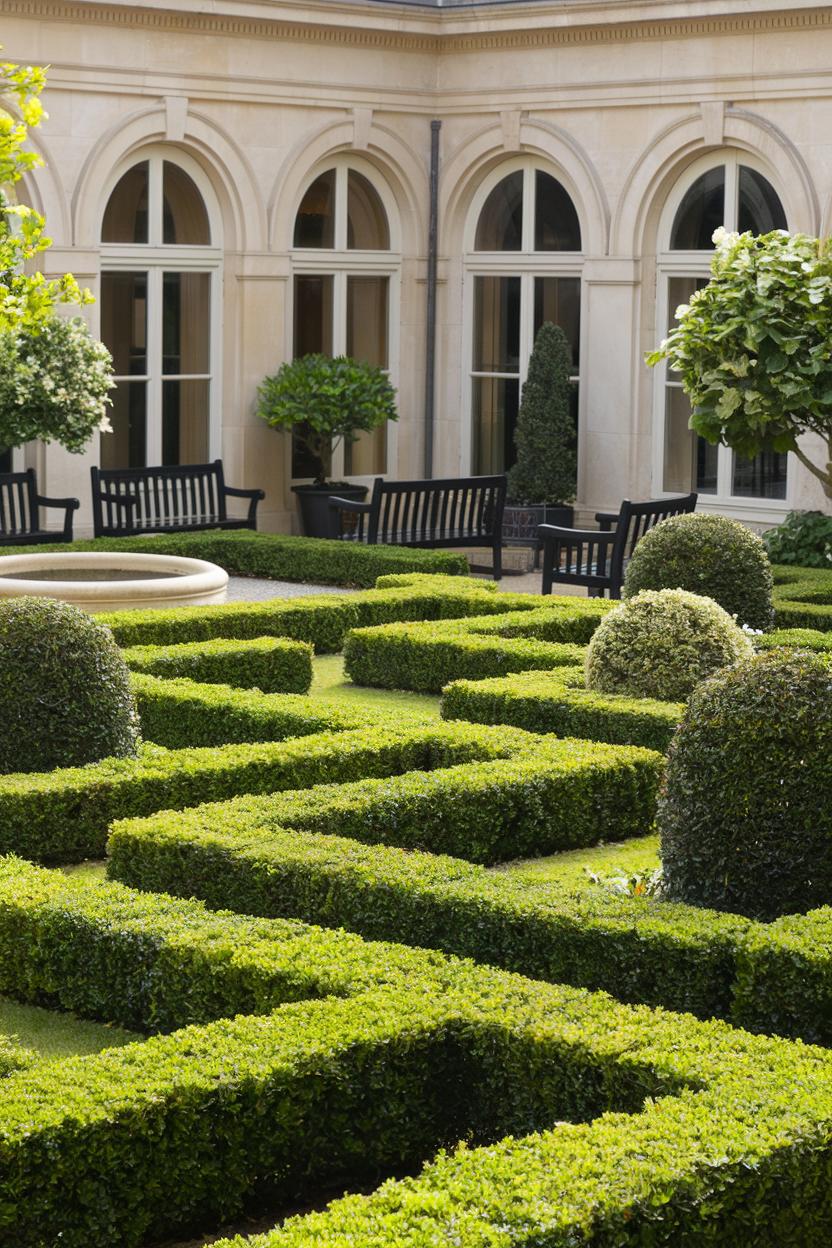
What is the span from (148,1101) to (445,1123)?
109 cm

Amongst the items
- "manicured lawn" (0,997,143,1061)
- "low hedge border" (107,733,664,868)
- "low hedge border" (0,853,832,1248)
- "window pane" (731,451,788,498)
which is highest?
"window pane" (731,451,788,498)

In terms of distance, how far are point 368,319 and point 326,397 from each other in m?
2.57

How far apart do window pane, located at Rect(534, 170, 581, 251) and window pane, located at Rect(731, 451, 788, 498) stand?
3171mm

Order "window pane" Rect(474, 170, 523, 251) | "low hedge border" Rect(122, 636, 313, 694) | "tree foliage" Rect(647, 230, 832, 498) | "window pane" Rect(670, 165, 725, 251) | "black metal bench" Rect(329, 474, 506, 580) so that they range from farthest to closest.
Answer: "window pane" Rect(474, 170, 523, 251) < "window pane" Rect(670, 165, 725, 251) < "black metal bench" Rect(329, 474, 506, 580) < "tree foliage" Rect(647, 230, 832, 498) < "low hedge border" Rect(122, 636, 313, 694)

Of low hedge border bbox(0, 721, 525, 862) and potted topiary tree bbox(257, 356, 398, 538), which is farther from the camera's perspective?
potted topiary tree bbox(257, 356, 398, 538)

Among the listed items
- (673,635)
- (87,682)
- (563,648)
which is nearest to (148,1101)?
(87,682)

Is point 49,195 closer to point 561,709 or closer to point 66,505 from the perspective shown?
point 66,505

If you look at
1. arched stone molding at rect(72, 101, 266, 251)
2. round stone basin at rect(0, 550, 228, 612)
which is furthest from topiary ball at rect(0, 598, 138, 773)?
arched stone molding at rect(72, 101, 266, 251)

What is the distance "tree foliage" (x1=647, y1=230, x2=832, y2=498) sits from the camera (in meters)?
13.5

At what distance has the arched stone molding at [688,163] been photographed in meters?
18.7

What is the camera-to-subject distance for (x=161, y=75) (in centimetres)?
1964

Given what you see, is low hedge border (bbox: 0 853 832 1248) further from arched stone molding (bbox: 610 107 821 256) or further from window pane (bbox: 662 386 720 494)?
window pane (bbox: 662 386 720 494)

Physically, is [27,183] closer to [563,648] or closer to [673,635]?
[563,648]

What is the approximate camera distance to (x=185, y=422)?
68.1 feet
